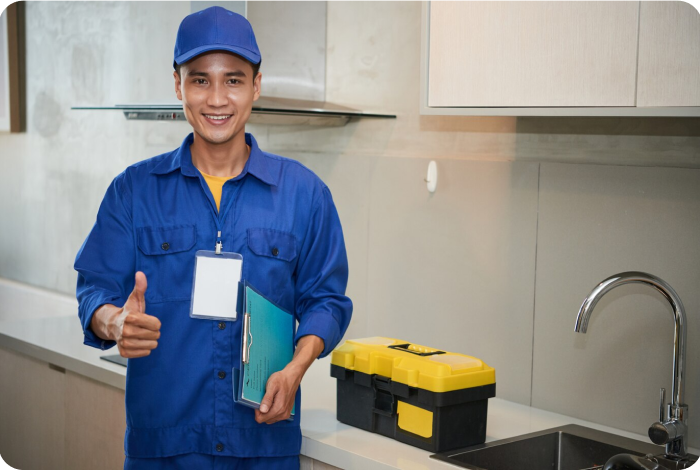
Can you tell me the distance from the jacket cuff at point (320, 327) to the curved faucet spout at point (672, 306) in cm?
49

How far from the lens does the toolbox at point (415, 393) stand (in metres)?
1.79

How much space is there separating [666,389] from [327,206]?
0.84m

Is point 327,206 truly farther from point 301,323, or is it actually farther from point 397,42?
point 397,42

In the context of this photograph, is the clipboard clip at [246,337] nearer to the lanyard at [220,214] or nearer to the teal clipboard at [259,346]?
the teal clipboard at [259,346]

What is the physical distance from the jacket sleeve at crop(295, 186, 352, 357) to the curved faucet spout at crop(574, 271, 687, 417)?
0.47 metres

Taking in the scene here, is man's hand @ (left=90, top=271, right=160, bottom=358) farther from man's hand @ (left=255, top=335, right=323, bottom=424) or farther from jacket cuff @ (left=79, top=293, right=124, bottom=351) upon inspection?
man's hand @ (left=255, top=335, right=323, bottom=424)

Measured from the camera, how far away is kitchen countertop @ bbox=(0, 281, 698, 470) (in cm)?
176

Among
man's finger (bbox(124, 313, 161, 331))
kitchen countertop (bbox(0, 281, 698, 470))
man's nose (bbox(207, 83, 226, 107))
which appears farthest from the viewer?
kitchen countertop (bbox(0, 281, 698, 470))

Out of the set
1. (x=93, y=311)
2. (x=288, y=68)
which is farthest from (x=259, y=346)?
(x=288, y=68)

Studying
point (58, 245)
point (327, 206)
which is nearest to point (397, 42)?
point (327, 206)

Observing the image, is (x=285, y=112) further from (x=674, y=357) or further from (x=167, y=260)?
(x=674, y=357)

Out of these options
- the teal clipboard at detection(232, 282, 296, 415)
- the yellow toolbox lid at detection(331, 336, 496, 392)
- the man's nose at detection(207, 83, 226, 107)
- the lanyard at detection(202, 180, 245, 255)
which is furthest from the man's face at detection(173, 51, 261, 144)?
the yellow toolbox lid at detection(331, 336, 496, 392)

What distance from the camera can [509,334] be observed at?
7.16 ft

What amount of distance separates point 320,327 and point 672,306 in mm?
710
